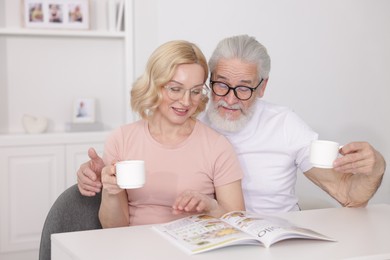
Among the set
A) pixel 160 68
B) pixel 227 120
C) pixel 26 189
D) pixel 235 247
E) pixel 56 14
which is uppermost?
pixel 56 14

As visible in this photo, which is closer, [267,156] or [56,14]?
[267,156]

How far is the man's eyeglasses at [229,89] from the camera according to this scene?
2.37 metres

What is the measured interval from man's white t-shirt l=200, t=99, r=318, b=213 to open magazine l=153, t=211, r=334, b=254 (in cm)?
62

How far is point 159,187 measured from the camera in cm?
220

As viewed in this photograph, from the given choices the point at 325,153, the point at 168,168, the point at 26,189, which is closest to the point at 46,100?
the point at 26,189

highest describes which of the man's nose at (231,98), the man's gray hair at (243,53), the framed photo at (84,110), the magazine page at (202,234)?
the man's gray hair at (243,53)

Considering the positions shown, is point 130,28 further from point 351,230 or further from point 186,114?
point 351,230

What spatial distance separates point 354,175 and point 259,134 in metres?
0.41

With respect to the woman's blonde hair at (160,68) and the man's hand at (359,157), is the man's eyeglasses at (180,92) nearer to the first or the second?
the woman's blonde hair at (160,68)

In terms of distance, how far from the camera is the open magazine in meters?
1.62

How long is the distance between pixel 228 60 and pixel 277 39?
1.61 metres

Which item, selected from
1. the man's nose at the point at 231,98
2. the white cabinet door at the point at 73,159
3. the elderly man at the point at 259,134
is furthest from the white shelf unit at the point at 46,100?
the man's nose at the point at 231,98

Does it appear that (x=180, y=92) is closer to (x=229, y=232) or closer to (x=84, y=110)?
(x=229, y=232)

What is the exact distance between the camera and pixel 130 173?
69.3 inches
